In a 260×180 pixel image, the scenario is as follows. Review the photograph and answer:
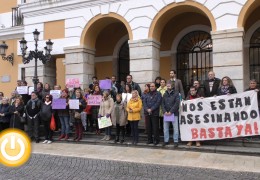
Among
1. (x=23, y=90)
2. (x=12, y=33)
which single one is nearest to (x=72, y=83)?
(x=23, y=90)

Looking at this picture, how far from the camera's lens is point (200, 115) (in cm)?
995

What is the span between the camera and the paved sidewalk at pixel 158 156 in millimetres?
8020

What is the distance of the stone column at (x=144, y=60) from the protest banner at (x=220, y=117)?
120 inches

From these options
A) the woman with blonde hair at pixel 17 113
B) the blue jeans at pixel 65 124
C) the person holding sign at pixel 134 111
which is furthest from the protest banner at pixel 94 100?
the woman with blonde hair at pixel 17 113

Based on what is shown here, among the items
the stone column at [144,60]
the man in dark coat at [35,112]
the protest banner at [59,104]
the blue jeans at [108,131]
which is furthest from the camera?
the stone column at [144,60]

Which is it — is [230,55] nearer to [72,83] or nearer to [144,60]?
[144,60]

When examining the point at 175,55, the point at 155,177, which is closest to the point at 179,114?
the point at 155,177

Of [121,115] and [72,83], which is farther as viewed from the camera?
[72,83]

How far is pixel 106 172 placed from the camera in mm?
7387

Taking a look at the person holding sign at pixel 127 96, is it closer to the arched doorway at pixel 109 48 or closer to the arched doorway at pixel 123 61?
the arched doorway at pixel 109 48

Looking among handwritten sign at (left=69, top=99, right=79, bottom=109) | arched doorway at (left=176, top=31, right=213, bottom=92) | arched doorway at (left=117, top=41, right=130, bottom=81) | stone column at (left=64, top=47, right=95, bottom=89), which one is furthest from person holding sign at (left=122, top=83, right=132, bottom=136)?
arched doorway at (left=117, top=41, right=130, bottom=81)

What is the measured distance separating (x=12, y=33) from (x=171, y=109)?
12.3 meters

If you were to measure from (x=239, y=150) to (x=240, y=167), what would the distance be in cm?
145

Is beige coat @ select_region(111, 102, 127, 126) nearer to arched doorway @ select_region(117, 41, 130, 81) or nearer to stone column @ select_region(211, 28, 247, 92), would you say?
stone column @ select_region(211, 28, 247, 92)
